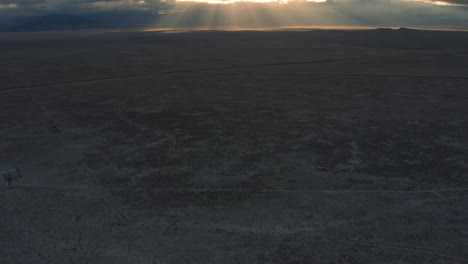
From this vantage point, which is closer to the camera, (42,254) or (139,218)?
(42,254)

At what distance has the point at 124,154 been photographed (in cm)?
833

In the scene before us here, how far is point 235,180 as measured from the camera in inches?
274

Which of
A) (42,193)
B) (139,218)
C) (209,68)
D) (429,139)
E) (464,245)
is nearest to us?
(464,245)

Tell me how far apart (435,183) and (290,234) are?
3132mm

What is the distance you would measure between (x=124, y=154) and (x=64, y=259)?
3767 millimetres

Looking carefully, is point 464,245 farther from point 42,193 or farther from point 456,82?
point 456,82

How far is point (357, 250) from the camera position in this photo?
482cm

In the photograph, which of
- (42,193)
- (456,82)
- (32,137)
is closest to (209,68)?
(456,82)

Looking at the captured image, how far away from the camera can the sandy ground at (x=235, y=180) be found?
496cm

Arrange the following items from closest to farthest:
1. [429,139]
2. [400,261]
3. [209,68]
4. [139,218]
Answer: [400,261]
[139,218]
[429,139]
[209,68]

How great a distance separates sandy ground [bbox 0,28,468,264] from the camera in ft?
16.3

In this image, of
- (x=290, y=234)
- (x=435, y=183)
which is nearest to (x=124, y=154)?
(x=290, y=234)

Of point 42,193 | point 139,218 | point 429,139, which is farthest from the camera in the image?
point 429,139

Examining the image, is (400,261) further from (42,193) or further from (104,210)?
(42,193)
